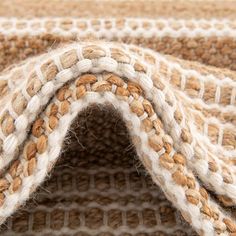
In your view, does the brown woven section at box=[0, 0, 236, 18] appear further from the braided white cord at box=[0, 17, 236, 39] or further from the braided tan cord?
the braided tan cord

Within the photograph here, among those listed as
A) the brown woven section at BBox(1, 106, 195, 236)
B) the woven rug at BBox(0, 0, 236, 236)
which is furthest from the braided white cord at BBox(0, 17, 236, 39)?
the brown woven section at BBox(1, 106, 195, 236)

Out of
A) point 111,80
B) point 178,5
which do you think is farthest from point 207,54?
point 111,80

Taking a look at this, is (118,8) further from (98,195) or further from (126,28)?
(98,195)

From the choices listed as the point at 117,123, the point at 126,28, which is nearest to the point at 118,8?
the point at 126,28

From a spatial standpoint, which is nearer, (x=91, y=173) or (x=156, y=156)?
(x=156, y=156)

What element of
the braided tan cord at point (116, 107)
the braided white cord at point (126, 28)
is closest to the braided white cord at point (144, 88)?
the braided tan cord at point (116, 107)

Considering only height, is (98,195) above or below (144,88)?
below

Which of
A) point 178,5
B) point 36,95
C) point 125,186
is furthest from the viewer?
point 178,5

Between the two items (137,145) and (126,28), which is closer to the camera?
(137,145)

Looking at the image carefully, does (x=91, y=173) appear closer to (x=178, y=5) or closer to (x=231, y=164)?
(x=231, y=164)
